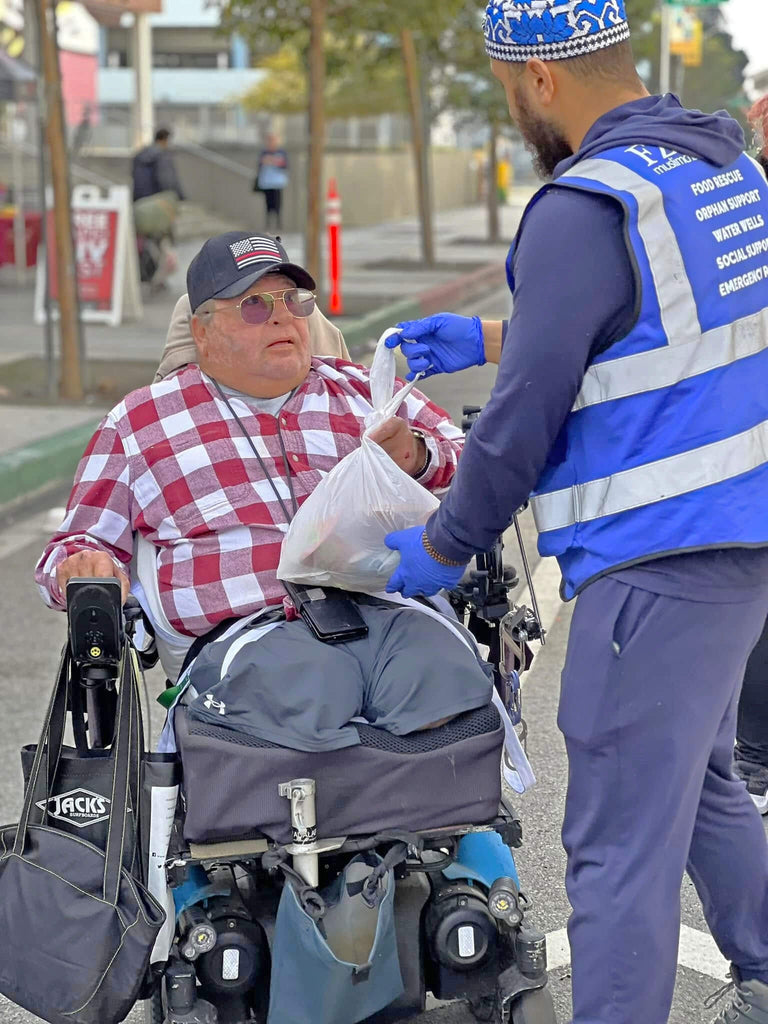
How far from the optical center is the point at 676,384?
7.93 feet

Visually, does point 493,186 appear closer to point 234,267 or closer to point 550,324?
point 234,267

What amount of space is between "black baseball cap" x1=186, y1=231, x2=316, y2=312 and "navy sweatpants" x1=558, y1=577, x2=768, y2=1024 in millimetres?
1137

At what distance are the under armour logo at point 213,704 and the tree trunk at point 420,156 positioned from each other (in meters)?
18.5

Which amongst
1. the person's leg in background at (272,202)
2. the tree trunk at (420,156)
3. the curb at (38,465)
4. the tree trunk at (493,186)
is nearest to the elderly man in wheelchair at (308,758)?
the curb at (38,465)

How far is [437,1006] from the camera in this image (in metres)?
3.14

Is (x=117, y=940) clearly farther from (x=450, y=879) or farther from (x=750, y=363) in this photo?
(x=750, y=363)

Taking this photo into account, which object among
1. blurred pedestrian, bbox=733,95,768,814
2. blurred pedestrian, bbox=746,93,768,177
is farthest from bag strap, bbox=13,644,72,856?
blurred pedestrian, bbox=746,93,768,177

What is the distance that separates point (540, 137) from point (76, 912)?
1.55 m

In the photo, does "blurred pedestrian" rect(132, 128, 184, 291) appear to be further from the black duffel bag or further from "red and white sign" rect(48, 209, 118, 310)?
the black duffel bag

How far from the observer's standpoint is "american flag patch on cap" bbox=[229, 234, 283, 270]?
331cm

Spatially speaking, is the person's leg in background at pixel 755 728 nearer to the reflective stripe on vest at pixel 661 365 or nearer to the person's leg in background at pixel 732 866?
the person's leg in background at pixel 732 866

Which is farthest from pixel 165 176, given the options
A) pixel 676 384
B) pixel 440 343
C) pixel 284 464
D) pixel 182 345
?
pixel 676 384

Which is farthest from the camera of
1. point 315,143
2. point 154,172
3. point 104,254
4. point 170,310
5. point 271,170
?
point 271,170

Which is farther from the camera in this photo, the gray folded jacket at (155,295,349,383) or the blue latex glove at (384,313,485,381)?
the gray folded jacket at (155,295,349,383)
